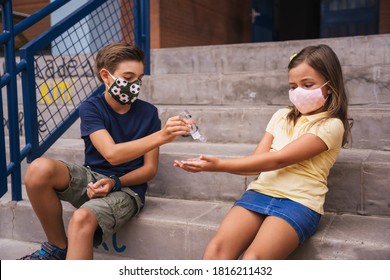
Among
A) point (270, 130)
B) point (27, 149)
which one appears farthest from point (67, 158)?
point (270, 130)

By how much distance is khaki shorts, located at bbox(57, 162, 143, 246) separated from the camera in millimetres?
1976

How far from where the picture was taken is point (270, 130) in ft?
6.93

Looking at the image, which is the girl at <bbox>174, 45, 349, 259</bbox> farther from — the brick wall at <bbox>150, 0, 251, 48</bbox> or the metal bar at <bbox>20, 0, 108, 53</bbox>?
the brick wall at <bbox>150, 0, 251, 48</bbox>

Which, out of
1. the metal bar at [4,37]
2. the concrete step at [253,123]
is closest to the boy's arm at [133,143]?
the metal bar at [4,37]

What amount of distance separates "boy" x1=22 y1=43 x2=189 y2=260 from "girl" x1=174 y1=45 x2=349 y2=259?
408 mm

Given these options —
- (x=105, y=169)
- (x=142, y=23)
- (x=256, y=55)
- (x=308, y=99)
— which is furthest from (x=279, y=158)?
(x=142, y=23)

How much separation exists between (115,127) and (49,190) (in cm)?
44

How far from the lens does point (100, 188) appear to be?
6.75 feet

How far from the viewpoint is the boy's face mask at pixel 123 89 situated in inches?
86.4

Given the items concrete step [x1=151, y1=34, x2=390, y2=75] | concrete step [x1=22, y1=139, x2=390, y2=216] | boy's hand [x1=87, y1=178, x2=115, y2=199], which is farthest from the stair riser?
concrete step [x1=151, y1=34, x2=390, y2=75]

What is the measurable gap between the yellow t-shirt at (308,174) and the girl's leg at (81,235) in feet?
2.39

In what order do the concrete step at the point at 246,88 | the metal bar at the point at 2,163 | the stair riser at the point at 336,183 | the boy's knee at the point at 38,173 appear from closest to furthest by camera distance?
the boy's knee at the point at 38,173 → the stair riser at the point at 336,183 → the metal bar at the point at 2,163 → the concrete step at the point at 246,88

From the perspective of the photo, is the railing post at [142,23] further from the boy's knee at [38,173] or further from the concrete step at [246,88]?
the boy's knee at [38,173]

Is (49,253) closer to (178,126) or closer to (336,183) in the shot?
(178,126)
